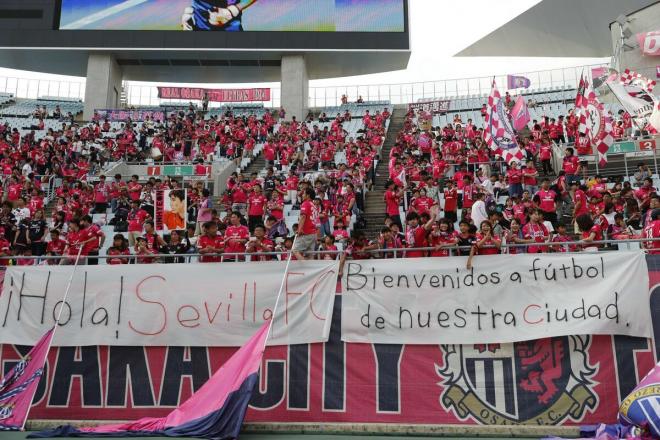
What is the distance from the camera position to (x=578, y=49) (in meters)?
41.7

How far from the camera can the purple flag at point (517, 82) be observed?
37562mm

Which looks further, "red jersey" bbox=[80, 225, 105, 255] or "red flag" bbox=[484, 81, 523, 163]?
"red flag" bbox=[484, 81, 523, 163]

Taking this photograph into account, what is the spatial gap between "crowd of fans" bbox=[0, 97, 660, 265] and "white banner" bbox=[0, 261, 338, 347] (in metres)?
0.28

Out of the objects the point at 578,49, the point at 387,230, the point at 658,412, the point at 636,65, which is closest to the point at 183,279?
the point at 387,230

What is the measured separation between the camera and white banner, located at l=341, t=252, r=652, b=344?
6.20 meters

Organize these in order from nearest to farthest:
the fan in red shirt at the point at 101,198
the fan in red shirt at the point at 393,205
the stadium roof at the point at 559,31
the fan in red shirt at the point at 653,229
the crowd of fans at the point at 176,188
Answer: the fan in red shirt at the point at 653,229 → the crowd of fans at the point at 176,188 → the fan in red shirt at the point at 393,205 → the fan in red shirt at the point at 101,198 → the stadium roof at the point at 559,31

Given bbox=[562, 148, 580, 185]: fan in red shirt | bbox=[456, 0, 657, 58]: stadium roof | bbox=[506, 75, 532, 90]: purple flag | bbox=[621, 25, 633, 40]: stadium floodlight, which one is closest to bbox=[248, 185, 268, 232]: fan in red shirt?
bbox=[562, 148, 580, 185]: fan in red shirt

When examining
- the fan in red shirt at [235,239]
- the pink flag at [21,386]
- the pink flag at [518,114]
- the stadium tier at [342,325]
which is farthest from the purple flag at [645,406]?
the pink flag at [518,114]

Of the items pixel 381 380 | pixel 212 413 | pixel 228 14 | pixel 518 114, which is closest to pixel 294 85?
pixel 228 14

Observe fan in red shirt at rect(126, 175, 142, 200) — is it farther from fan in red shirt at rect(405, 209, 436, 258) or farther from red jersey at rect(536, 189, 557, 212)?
red jersey at rect(536, 189, 557, 212)

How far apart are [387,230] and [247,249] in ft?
6.82

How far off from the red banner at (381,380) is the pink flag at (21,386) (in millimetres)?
349

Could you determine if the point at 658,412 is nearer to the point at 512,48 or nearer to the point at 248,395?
the point at 248,395

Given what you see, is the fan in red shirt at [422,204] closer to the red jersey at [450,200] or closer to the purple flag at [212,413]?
the red jersey at [450,200]
